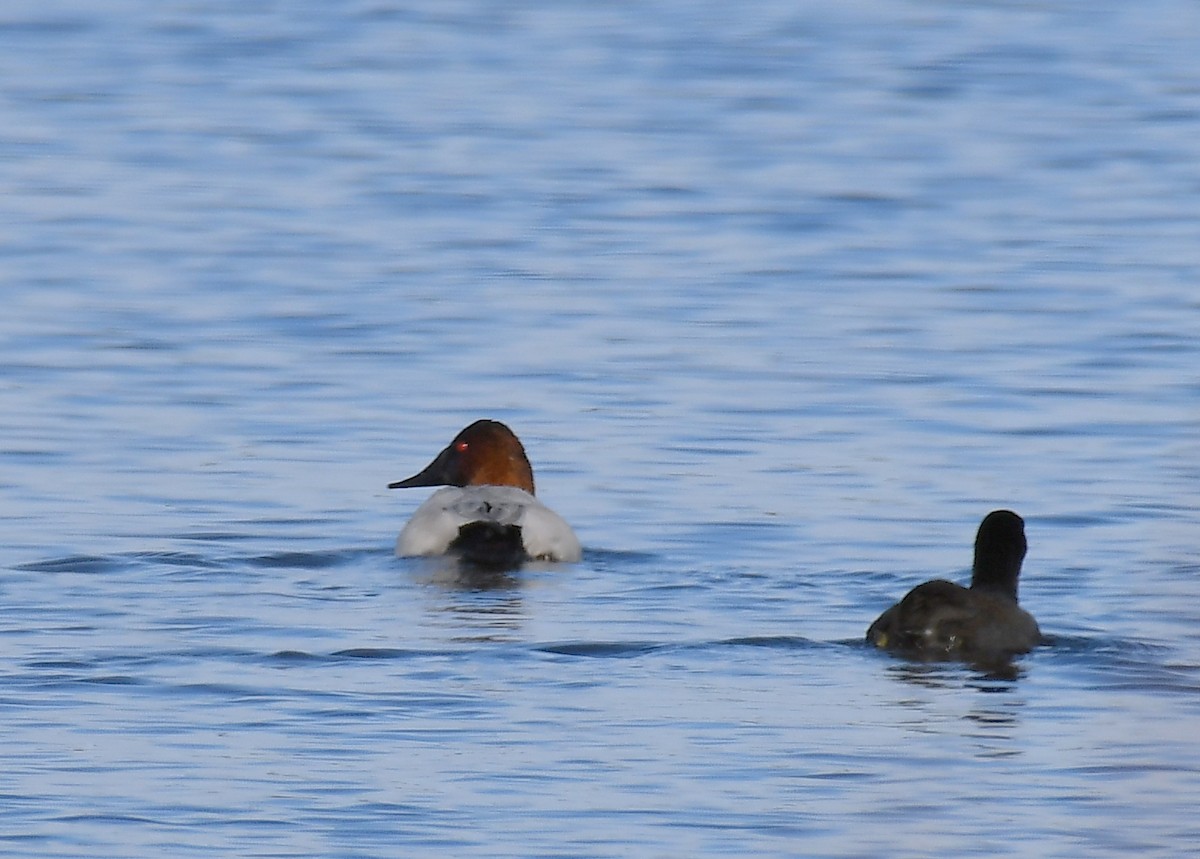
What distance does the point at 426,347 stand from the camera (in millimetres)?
16125

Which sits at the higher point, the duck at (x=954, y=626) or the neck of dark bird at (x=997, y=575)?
the neck of dark bird at (x=997, y=575)

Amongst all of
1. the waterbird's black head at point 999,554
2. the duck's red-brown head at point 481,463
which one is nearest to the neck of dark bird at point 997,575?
the waterbird's black head at point 999,554

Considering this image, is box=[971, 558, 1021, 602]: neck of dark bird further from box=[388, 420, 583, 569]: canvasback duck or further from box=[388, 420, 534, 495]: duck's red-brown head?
box=[388, 420, 534, 495]: duck's red-brown head

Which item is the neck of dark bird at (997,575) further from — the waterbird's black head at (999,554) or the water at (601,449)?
the water at (601,449)

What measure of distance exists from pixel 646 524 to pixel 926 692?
10.1 feet

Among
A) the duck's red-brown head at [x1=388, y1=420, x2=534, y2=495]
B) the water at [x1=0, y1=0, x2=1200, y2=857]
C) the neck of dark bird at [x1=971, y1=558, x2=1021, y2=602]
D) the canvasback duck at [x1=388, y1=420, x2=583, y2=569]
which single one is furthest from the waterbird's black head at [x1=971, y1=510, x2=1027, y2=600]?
the duck's red-brown head at [x1=388, y1=420, x2=534, y2=495]

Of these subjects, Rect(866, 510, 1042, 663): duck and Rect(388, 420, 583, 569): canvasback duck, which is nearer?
Rect(866, 510, 1042, 663): duck

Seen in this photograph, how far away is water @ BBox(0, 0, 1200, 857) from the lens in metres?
8.09

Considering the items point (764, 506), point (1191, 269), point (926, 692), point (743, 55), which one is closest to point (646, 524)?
point (764, 506)

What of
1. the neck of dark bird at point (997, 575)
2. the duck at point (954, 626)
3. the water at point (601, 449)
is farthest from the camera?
the neck of dark bird at point (997, 575)

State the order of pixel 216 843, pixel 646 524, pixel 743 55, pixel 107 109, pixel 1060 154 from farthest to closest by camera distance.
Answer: pixel 743 55, pixel 107 109, pixel 1060 154, pixel 646 524, pixel 216 843

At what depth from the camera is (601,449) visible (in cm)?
1380

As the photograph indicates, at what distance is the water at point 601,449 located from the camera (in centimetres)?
809

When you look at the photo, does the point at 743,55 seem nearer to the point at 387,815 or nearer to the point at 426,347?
the point at 426,347
